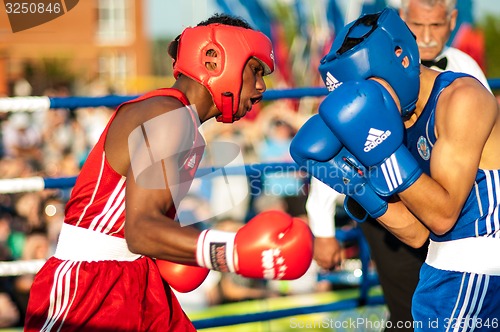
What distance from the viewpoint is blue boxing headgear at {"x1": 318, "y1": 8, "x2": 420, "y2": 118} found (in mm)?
2547

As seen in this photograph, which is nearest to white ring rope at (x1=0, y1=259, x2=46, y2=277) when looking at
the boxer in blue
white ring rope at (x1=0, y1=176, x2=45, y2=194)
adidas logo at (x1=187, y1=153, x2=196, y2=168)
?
white ring rope at (x1=0, y1=176, x2=45, y2=194)

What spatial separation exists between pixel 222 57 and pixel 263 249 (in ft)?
2.51

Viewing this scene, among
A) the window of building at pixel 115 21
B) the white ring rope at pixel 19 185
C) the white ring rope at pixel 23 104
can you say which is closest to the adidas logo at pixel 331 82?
the white ring rope at pixel 23 104

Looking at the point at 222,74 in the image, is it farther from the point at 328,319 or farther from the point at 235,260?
the point at 328,319

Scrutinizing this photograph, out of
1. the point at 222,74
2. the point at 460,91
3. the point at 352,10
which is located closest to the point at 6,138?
the point at 222,74

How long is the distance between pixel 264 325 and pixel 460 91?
2905mm

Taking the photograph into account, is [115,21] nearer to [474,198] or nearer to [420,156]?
[420,156]

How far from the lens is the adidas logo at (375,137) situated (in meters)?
2.41

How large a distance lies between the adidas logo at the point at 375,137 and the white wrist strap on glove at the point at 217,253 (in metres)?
0.54

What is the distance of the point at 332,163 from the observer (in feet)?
8.53

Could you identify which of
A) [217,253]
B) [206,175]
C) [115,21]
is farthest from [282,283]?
[115,21]

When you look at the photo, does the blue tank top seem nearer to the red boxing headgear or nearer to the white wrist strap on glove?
the red boxing headgear

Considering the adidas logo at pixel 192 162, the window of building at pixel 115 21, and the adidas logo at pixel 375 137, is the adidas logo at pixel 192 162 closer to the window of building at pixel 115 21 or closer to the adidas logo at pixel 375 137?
the adidas logo at pixel 375 137

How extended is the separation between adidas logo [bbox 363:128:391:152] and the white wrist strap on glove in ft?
1.77
